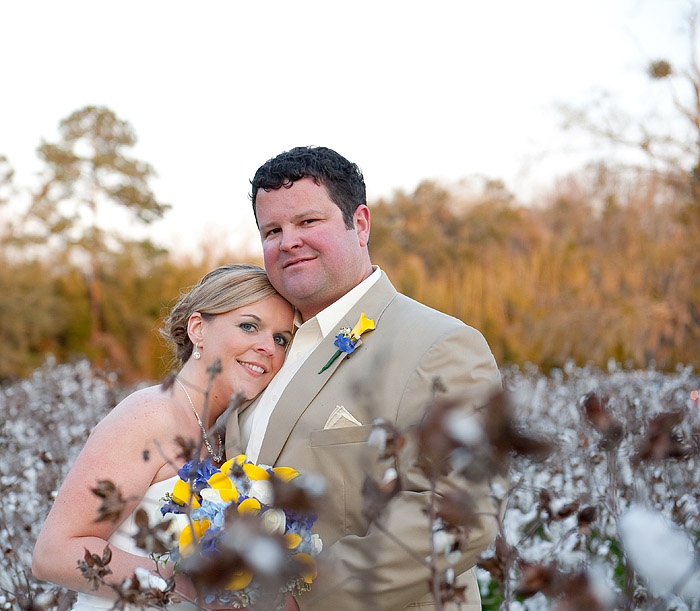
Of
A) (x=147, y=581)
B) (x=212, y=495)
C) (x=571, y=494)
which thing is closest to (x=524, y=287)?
(x=571, y=494)

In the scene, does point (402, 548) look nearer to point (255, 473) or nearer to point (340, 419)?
point (255, 473)

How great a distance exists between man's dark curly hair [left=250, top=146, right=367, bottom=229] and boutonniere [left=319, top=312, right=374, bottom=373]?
52cm

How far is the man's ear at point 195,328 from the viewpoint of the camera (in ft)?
10.5

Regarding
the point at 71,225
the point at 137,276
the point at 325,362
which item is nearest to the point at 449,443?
the point at 325,362

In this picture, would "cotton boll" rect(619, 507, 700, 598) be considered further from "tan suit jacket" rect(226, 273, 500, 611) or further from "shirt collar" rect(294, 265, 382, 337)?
"shirt collar" rect(294, 265, 382, 337)

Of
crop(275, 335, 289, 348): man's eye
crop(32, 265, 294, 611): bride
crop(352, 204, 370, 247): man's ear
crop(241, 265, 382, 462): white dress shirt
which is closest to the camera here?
crop(32, 265, 294, 611): bride

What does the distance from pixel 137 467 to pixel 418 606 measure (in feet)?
3.55

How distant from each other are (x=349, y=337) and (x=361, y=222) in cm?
71

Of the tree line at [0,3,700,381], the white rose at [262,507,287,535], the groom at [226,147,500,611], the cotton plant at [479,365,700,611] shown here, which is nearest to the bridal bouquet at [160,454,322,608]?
the white rose at [262,507,287,535]

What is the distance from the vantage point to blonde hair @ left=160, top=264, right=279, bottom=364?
10.3 feet

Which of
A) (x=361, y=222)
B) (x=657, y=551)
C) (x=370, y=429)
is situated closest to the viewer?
(x=657, y=551)

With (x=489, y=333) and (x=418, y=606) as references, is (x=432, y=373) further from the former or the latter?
(x=489, y=333)

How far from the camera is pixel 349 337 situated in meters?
2.82

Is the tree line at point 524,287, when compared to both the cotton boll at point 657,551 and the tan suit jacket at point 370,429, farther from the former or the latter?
the cotton boll at point 657,551
